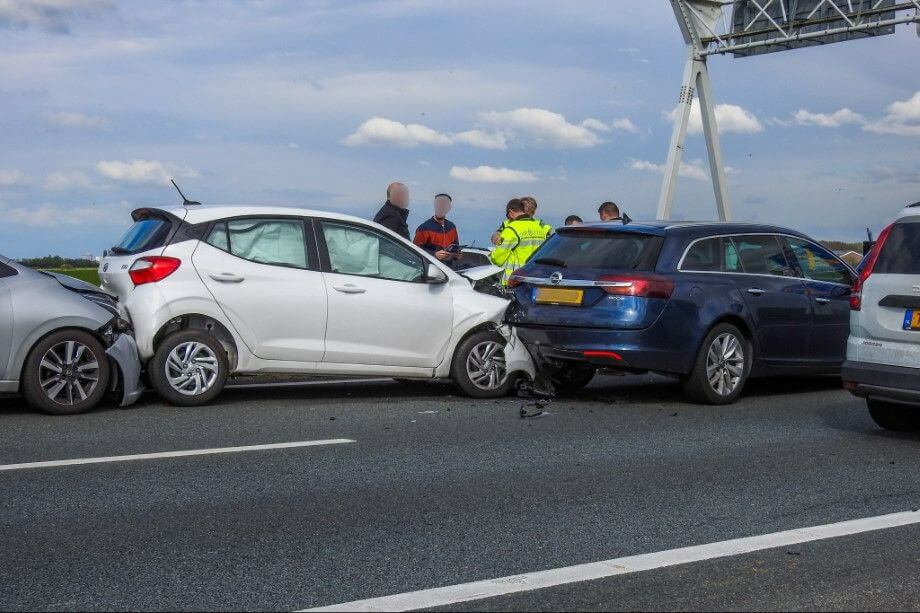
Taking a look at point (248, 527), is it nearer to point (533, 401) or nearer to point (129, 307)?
point (129, 307)

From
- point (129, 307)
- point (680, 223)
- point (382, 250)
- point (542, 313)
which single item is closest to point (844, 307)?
point (680, 223)

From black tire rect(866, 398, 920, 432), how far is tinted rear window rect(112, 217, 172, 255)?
231 inches

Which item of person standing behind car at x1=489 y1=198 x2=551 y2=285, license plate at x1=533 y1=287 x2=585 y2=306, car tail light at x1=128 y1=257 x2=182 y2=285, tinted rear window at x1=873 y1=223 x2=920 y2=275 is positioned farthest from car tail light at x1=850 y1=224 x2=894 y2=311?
car tail light at x1=128 y1=257 x2=182 y2=285

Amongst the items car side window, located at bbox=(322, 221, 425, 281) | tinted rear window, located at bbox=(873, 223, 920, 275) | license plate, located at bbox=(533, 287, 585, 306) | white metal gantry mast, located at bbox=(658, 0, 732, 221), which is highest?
white metal gantry mast, located at bbox=(658, 0, 732, 221)

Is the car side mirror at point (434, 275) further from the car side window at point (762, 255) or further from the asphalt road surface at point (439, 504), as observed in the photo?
the car side window at point (762, 255)

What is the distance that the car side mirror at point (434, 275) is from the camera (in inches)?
441

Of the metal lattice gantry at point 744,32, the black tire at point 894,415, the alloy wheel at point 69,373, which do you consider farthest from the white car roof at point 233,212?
the metal lattice gantry at point 744,32

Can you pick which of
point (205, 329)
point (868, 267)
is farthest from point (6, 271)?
point (868, 267)

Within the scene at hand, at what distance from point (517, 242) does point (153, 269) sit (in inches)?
198

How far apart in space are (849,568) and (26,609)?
343 centimetres

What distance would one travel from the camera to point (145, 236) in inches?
417

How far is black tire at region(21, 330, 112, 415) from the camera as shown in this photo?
379 inches

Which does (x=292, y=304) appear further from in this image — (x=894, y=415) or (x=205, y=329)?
(x=894, y=415)

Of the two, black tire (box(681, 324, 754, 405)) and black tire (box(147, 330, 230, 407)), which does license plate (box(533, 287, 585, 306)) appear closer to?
black tire (box(681, 324, 754, 405))
